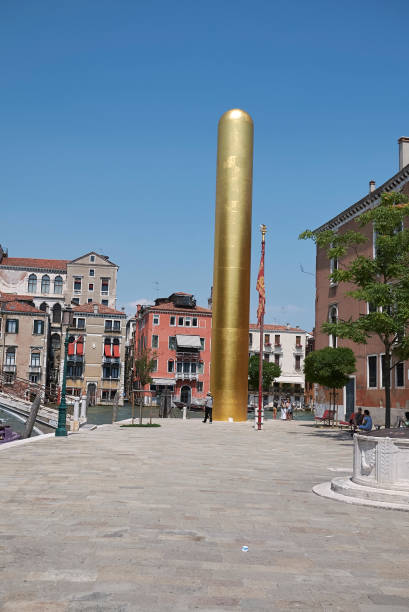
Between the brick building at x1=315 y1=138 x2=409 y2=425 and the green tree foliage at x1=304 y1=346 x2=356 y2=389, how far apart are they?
89cm

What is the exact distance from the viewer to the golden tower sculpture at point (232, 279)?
37500 mm

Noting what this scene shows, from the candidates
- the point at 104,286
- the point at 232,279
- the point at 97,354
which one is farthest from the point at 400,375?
the point at 104,286

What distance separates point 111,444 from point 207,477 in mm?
7987

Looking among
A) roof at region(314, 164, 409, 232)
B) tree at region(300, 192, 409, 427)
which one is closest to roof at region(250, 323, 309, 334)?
roof at region(314, 164, 409, 232)

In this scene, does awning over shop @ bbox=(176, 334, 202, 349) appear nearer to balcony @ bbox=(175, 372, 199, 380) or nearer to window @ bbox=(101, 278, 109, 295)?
balcony @ bbox=(175, 372, 199, 380)

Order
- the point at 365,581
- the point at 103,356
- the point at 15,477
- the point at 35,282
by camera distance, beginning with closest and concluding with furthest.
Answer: the point at 365,581, the point at 15,477, the point at 103,356, the point at 35,282

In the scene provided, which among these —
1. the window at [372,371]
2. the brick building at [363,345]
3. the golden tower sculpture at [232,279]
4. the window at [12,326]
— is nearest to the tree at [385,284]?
the brick building at [363,345]

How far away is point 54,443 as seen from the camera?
61.9 ft

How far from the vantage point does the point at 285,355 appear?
97.2 meters

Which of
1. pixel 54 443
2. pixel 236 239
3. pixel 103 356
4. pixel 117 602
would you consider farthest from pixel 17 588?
pixel 103 356

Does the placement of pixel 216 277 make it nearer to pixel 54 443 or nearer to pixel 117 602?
pixel 54 443

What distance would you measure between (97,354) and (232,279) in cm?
4485

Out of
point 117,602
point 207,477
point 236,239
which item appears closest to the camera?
point 117,602

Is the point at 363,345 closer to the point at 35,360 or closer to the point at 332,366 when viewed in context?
the point at 332,366
